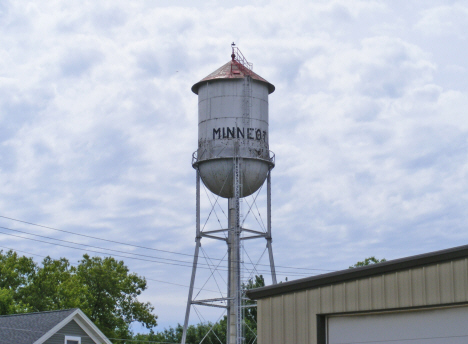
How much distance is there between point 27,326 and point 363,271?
23.0 meters

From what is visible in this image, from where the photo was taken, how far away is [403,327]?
1465 centimetres

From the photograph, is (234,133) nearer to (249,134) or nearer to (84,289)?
(249,134)

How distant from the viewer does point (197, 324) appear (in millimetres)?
69062

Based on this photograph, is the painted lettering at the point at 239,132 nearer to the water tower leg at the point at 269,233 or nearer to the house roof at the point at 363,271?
the water tower leg at the point at 269,233

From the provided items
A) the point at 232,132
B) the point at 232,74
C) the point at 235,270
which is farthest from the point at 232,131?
the point at 235,270

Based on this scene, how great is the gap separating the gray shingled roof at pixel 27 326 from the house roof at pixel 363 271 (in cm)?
1849

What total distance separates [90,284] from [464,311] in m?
44.4

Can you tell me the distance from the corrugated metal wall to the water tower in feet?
74.4

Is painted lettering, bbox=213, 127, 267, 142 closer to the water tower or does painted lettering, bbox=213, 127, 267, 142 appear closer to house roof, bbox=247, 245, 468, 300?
the water tower

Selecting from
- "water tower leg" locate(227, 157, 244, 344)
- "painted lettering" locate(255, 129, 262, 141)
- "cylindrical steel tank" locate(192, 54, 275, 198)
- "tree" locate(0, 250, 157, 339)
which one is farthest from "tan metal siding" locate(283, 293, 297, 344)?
"tree" locate(0, 250, 157, 339)

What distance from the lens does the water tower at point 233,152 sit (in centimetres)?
3941

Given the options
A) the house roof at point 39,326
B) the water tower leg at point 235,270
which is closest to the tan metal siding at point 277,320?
the house roof at point 39,326

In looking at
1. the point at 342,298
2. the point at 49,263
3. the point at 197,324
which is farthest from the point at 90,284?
the point at 342,298

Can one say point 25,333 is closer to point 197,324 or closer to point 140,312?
point 140,312
